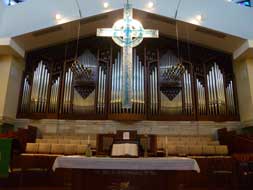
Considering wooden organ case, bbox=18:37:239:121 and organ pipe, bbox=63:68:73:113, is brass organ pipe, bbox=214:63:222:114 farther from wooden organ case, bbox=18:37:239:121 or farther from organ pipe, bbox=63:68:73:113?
organ pipe, bbox=63:68:73:113

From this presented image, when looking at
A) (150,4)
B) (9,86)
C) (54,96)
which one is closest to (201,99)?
(150,4)

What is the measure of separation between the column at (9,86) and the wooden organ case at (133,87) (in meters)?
0.22

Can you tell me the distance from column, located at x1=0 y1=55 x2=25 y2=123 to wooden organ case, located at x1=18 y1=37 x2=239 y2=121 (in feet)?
0.71

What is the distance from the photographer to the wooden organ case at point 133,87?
778 centimetres

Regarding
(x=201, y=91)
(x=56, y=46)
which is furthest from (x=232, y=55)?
(x=56, y=46)

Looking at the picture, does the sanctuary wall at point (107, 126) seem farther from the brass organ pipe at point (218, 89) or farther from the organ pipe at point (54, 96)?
the brass organ pipe at point (218, 89)

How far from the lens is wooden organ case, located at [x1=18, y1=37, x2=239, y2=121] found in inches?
306

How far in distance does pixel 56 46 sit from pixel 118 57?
2359 millimetres

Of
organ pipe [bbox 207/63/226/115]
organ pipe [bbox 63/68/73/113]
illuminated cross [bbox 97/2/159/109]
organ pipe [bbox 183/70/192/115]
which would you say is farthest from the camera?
organ pipe [bbox 207/63/226/115]

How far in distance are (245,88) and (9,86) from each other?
292 inches

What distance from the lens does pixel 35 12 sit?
7723 mm

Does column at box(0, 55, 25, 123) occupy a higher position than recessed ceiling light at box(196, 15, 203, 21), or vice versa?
recessed ceiling light at box(196, 15, 203, 21)

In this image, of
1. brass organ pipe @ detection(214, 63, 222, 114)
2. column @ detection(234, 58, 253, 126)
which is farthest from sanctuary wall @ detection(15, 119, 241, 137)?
column @ detection(234, 58, 253, 126)

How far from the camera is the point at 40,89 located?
8.02 m
